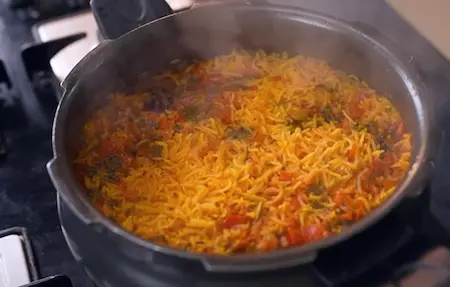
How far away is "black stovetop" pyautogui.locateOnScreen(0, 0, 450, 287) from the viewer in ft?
3.59

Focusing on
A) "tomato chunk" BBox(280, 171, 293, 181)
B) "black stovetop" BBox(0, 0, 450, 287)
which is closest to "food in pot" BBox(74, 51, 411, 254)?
"tomato chunk" BBox(280, 171, 293, 181)

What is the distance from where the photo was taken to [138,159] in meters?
1.34

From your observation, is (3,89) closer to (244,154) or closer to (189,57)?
(189,57)

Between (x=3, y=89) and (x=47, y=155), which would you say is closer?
(x=47, y=155)

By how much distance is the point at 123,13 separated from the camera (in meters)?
1.41

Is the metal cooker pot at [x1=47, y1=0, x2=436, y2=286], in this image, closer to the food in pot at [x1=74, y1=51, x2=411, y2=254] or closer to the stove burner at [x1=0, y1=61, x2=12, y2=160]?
the food in pot at [x1=74, y1=51, x2=411, y2=254]

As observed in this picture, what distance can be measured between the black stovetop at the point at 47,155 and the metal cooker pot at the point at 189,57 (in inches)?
4.6

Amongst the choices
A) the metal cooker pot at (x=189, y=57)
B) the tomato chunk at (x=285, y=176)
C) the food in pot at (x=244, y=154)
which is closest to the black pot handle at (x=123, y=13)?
the metal cooker pot at (x=189, y=57)

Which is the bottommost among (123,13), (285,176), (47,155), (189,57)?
(285,176)

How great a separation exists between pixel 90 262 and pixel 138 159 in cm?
28

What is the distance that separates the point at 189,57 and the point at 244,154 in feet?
1.10

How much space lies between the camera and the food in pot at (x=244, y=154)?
46.3 inches

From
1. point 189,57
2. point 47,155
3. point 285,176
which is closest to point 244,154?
point 285,176

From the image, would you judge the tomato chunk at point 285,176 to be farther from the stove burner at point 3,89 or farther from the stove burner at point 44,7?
the stove burner at point 44,7
